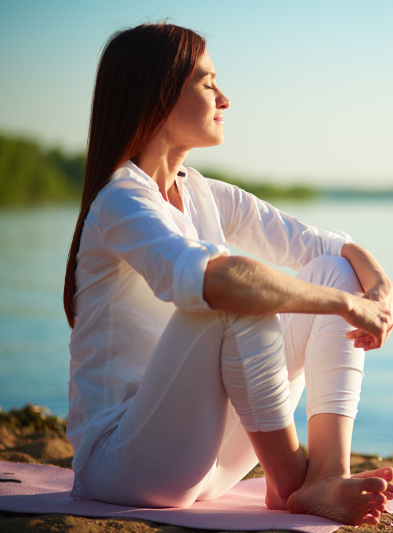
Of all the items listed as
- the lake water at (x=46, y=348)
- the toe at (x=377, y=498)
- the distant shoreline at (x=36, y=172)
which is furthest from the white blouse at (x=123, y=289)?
the distant shoreline at (x=36, y=172)

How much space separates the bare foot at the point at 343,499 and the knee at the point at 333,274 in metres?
0.47

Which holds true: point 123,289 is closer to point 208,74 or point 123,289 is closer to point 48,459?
point 208,74

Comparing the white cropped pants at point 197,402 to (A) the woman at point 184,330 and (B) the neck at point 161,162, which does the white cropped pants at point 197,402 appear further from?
(B) the neck at point 161,162

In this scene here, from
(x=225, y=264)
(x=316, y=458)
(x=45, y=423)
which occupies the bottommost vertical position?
(x=45, y=423)

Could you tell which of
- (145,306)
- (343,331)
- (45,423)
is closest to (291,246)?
(343,331)

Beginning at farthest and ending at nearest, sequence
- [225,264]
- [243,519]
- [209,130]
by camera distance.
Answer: [209,130] < [243,519] < [225,264]

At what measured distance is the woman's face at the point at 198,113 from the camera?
1488 mm

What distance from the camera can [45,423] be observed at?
2.78 m

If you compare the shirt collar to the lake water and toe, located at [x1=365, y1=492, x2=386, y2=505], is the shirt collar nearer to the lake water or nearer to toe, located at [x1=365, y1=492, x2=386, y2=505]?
toe, located at [x1=365, y1=492, x2=386, y2=505]

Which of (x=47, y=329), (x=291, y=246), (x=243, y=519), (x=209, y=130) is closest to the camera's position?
(x=243, y=519)

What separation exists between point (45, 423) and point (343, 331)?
1.81m

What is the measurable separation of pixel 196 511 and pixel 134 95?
3.22 feet

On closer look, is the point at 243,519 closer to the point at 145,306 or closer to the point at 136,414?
the point at 136,414

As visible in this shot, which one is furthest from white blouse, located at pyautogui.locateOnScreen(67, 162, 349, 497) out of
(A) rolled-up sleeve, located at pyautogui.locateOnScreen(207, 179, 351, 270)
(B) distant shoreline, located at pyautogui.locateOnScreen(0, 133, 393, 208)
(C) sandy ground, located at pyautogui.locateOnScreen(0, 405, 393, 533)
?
(B) distant shoreline, located at pyautogui.locateOnScreen(0, 133, 393, 208)
